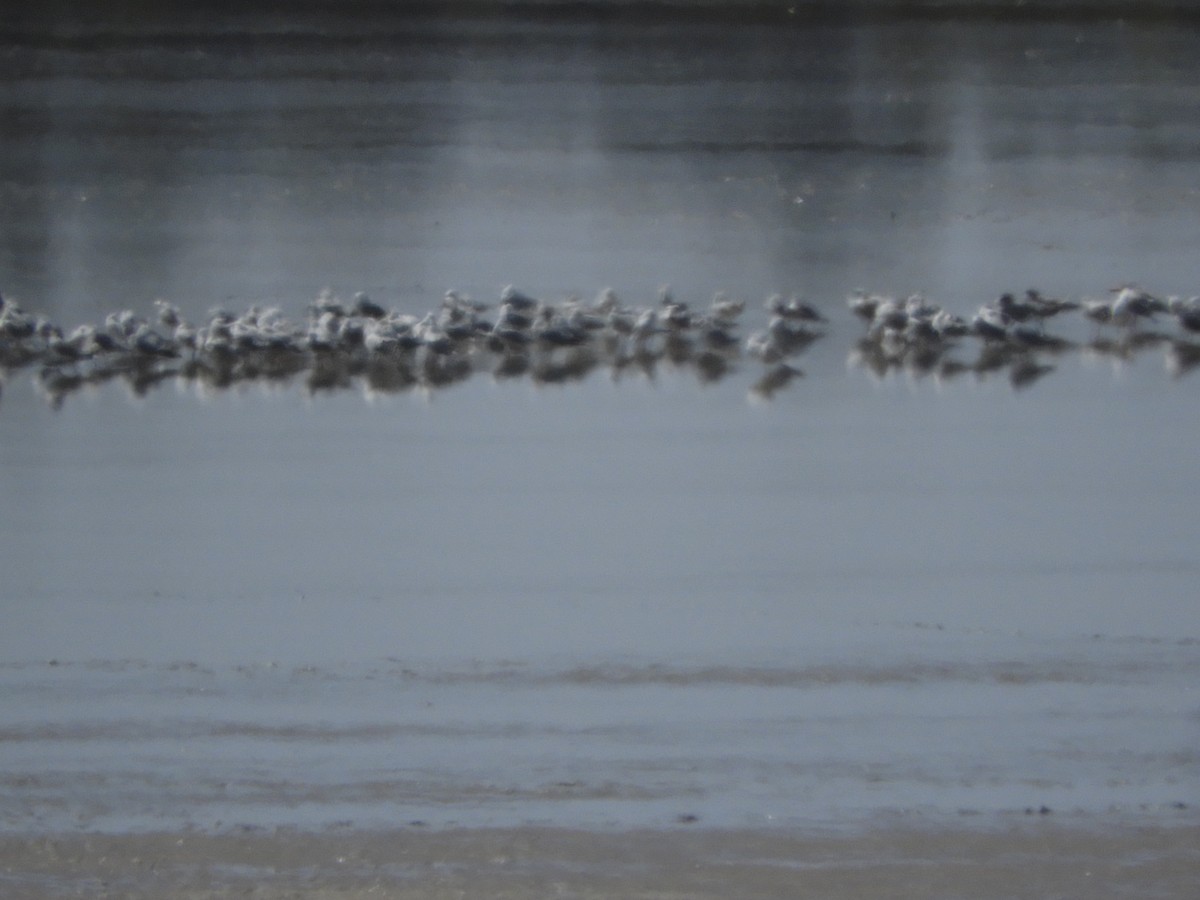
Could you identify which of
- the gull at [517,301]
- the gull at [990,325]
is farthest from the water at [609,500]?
the gull at [517,301]

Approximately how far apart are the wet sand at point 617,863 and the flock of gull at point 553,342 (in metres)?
4.01

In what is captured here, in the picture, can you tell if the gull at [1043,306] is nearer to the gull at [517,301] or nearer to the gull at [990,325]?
the gull at [990,325]

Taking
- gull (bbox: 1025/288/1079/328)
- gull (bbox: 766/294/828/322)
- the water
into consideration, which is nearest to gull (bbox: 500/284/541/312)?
the water

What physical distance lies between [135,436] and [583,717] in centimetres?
335

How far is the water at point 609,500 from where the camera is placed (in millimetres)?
5211

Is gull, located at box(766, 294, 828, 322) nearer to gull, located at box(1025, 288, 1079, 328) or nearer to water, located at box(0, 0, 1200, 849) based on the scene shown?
water, located at box(0, 0, 1200, 849)

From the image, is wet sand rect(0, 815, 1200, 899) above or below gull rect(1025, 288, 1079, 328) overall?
below

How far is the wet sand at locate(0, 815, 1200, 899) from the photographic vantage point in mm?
4520

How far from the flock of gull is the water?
5.9 inches

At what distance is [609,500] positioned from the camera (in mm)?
7152

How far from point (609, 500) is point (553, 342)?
1.94 metres

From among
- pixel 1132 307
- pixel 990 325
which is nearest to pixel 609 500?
pixel 990 325

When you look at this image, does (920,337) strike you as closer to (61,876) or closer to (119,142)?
(61,876)

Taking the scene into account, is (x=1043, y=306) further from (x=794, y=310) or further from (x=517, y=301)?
(x=517, y=301)
